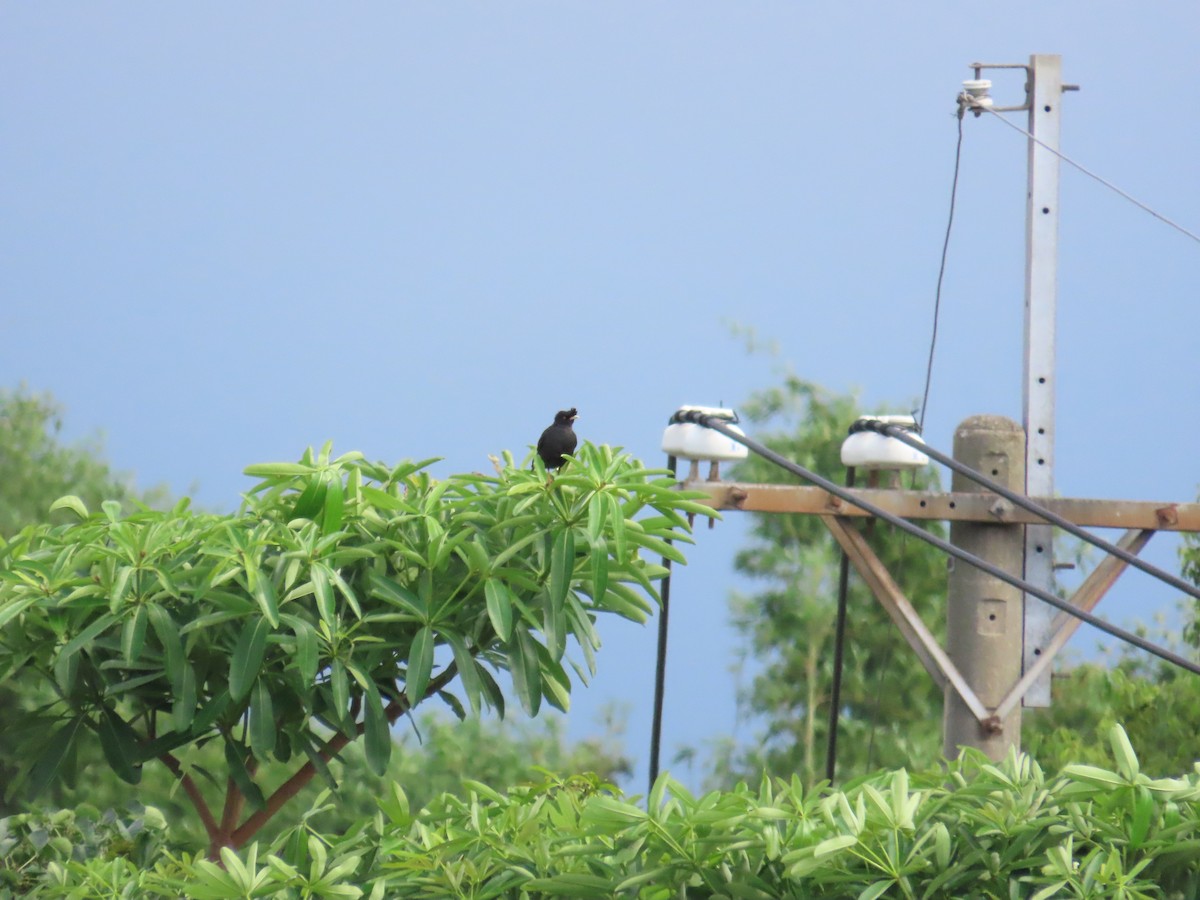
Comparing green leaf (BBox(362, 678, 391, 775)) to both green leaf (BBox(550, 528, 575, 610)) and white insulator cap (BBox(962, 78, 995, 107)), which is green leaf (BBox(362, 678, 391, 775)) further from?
white insulator cap (BBox(962, 78, 995, 107))

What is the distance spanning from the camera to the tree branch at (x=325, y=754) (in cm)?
259

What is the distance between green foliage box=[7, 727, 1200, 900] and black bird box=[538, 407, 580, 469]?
0.65 m

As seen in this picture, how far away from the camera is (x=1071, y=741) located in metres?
7.81

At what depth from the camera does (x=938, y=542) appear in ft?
12.7

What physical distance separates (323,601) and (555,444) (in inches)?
21.4

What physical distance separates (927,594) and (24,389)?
211 inches

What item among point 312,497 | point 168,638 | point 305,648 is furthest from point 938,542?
point 168,638

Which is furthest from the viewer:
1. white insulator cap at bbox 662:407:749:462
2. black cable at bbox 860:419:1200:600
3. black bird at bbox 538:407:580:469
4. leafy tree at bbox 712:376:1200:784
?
Result: leafy tree at bbox 712:376:1200:784

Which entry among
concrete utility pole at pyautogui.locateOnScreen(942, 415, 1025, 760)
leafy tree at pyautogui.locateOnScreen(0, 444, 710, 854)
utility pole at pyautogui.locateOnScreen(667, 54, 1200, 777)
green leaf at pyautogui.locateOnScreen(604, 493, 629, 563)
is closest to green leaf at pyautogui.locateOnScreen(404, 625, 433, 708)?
leafy tree at pyautogui.locateOnScreen(0, 444, 710, 854)

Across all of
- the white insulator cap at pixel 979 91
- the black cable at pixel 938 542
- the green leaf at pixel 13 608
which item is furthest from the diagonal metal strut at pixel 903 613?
the green leaf at pixel 13 608

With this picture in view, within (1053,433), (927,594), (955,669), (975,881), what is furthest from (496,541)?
(927,594)

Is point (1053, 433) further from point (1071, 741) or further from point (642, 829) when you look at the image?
point (1071, 741)

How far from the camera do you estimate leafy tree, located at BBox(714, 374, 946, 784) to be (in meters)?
8.67

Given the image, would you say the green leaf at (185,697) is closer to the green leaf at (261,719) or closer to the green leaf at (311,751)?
the green leaf at (261,719)
